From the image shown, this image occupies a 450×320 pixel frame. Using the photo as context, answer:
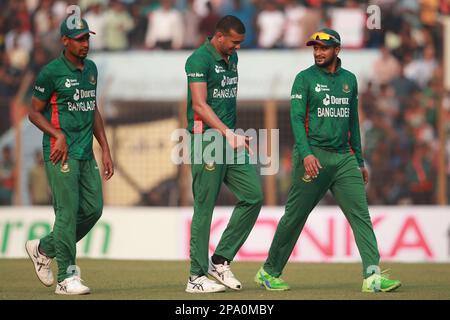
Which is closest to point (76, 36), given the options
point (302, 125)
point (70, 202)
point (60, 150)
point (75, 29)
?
point (75, 29)

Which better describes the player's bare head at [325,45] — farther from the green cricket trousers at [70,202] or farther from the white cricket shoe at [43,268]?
the white cricket shoe at [43,268]

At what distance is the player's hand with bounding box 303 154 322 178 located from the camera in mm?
10625

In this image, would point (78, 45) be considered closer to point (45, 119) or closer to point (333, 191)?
point (45, 119)

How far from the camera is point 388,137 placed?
18828 mm

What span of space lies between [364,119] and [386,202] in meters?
1.44

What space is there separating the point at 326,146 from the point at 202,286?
1806mm

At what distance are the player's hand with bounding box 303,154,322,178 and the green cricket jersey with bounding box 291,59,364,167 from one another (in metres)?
0.16

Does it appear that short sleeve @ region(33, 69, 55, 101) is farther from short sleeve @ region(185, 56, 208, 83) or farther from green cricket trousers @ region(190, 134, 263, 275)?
green cricket trousers @ region(190, 134, 263, 275)

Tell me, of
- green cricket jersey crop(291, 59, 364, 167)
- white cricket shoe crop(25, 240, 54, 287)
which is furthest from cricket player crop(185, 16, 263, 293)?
white cricket shoe crop(25, 240, 54, 287)

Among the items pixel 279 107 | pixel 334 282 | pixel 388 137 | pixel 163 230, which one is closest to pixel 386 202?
pixel 388 137

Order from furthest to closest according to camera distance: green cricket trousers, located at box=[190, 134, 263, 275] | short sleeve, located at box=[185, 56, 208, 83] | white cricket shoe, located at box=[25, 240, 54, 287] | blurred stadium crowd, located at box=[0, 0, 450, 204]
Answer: blurred stadium crowd, located at box=[0, 0, 450, 204]
white cricket shoe, located at box=[25, 240, 54, 287]
green cricket trousers, located at box=[190, 134, 263, 275]
short sleeve, located at box=[185, 56, 208, 83]

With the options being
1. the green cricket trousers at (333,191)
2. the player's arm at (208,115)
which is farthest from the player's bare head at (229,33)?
the green cricket trousers at (333,191)

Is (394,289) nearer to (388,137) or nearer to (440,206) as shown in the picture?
(440,206)

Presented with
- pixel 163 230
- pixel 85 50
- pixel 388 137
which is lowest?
pixel 163 230
